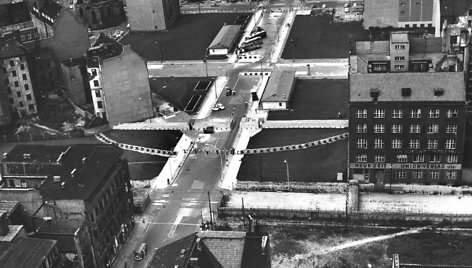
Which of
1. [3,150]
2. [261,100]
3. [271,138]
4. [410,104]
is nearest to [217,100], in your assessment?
[261,100]

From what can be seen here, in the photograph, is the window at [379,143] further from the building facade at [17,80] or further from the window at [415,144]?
the building facade at [17,80]

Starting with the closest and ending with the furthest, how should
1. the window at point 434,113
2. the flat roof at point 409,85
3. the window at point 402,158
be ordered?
the window at point 434,113, the flat roof at point 409,85, the window at point 402,158

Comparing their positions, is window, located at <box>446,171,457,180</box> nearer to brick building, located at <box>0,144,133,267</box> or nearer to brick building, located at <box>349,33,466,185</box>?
brick building, located at <box>349,33,466,185</box>

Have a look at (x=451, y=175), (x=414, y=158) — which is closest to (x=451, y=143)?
(x=451, y=175)

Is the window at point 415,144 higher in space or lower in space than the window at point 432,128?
lower

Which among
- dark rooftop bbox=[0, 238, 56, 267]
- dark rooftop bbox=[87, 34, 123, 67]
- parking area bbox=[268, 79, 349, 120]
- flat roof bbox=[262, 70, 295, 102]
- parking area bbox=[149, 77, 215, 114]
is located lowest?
parking area bbox=[268, 79, 349, 120]

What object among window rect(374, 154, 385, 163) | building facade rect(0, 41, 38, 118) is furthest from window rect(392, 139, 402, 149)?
building facade rect(0, 41, 38, 118)

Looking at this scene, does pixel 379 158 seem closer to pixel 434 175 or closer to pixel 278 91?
pixel 434 175

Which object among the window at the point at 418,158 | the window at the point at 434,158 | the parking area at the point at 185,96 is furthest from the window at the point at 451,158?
the parking area at the point at 185,96
